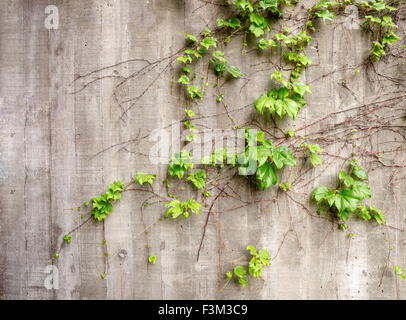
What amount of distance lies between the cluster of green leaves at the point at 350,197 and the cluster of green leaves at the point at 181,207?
0.93 m

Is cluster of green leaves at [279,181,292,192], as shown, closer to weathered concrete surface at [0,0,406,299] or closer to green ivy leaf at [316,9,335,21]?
weathered concrete surface at [0,0,406,299]

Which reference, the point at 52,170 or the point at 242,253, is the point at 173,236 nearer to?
the point at 242,253

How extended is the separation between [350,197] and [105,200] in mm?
1874

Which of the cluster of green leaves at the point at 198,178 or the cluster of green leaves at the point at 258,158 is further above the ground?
the cluster of green leaves at the point at 258,158

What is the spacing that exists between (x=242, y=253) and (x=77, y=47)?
2.13 meters

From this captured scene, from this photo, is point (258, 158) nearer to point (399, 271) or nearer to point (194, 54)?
point (194, 54)

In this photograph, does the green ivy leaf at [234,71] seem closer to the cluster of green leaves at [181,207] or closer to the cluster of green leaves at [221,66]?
the cluster of green leaves at [221,66]

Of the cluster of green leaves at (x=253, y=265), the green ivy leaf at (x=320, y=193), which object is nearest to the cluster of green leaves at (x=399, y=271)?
the green ivy leaf at (x=320, y=193)

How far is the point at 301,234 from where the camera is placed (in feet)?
6.39

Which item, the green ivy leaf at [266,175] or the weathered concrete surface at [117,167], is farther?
the weathered concrete surface at [117,167]

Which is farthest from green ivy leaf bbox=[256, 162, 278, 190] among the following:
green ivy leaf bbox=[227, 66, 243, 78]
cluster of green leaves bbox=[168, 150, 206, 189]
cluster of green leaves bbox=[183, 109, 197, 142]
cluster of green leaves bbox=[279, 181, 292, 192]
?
green ivy leaf bbox=[227, 66, 243, 78]

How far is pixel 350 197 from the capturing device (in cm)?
179

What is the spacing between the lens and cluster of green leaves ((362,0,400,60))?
1.87m

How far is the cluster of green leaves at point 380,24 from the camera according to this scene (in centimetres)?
187
